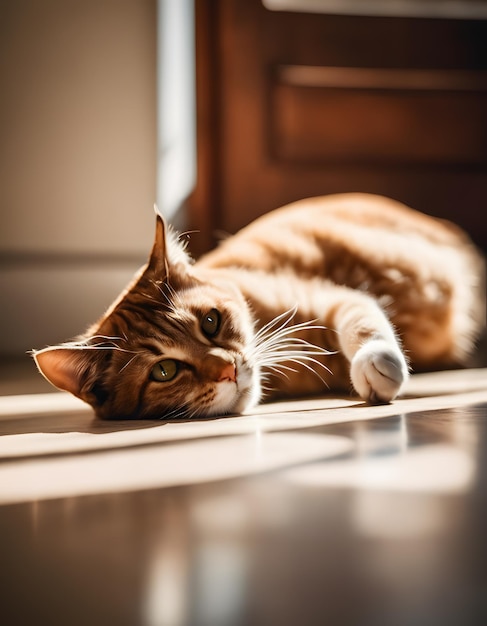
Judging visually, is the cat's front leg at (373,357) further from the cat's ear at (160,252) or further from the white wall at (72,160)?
the white wall at (72,160)

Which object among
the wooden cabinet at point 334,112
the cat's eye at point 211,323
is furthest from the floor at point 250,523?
the wooden cabinet at point 334,112

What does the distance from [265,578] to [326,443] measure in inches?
17.7

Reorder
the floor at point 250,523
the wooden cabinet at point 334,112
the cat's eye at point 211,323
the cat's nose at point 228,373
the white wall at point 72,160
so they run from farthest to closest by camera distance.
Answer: the wooden cabinet at point 334,112, the white wall at point 72,160, the cat's eye at point 211,323, the cat's nose at point 228,373, the floor at point 250,523

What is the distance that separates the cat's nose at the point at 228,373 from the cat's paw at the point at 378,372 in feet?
0.75

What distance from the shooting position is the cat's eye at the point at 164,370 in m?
1.34

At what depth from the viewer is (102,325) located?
141 centimetres

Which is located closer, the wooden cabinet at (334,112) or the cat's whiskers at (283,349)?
the cat's whiskers at (283,349)

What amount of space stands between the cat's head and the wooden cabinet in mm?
1243

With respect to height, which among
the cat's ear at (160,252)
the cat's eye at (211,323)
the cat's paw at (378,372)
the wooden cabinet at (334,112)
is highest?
the wooden cabinet at (334,112)

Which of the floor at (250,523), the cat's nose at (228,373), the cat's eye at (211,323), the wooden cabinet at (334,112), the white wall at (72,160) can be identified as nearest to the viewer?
the floor at (250,523)

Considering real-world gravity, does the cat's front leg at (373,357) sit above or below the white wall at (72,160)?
below

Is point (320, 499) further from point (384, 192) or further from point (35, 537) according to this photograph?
point (384, 192)

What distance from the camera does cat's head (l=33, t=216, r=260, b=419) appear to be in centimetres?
132

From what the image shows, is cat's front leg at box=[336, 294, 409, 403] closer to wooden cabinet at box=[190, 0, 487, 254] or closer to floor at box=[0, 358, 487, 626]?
floor at box=[0, 358, 487, 626]
